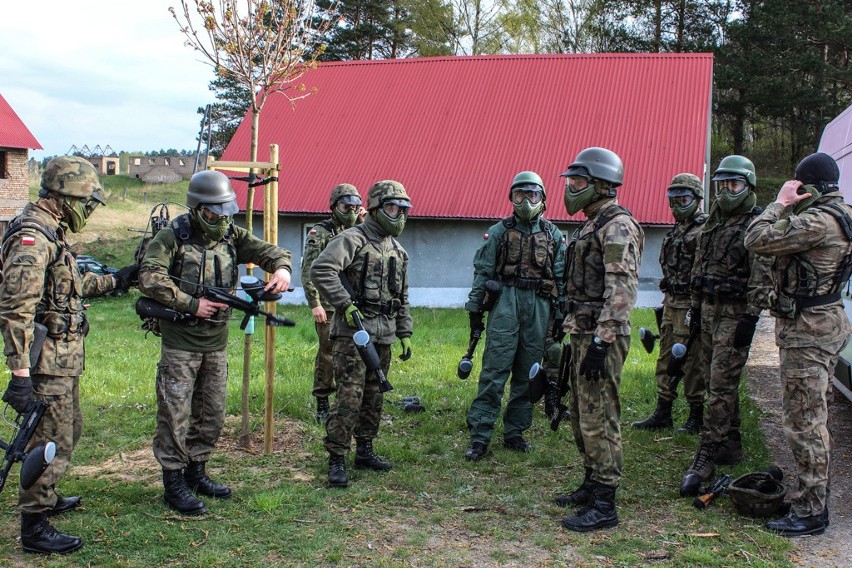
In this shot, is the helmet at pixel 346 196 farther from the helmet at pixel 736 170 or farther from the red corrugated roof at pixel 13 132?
the red corrugated roof at pixel 13 132

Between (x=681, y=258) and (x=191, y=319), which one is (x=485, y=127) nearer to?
(x=681, y=258)

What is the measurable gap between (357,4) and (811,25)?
59.7 feet

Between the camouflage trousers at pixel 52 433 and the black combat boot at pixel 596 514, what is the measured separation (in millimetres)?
3401

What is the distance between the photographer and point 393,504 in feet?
19.3

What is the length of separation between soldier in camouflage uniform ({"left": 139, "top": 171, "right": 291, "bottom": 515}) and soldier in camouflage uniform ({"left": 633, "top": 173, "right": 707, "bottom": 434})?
4127 millimetres

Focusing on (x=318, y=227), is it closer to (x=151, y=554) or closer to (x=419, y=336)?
(x=151, y=554)

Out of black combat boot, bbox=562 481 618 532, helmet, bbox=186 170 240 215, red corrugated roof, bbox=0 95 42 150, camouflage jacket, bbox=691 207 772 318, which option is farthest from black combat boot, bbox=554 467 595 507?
red corrugated roof, bbox=0 95 42 150

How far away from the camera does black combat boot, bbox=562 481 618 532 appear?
5.34m

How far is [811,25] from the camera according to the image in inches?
1057

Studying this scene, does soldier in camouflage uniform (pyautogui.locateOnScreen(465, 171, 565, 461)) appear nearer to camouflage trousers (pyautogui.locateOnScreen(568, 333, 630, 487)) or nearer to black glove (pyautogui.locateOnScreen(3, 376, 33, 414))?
camouflage trousers (pyautogui.locateOnScreen(568, 333, 630, 487))

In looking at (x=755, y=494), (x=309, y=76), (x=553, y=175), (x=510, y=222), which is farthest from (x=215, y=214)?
(x=309, y=76)

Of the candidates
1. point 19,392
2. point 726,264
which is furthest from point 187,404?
point 726,264

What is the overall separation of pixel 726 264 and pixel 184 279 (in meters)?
4.35

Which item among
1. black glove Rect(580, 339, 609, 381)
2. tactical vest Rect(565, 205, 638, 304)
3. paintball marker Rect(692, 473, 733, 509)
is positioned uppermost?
tactical vest Rect(565, 205, 638, 304)
